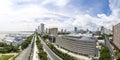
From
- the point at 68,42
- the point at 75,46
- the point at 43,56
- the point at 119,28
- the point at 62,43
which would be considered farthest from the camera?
the point at 62,43

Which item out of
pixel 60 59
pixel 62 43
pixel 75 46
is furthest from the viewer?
pixel 62 43

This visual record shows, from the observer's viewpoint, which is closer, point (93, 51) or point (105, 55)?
point (105, 55)

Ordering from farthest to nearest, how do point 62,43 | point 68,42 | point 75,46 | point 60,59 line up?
point 62,43, point 68,42, point 75,46, point 60,59

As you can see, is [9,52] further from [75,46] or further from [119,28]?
[119,28]

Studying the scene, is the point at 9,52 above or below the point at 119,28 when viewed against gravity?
below

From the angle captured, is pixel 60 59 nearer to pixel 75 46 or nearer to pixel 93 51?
pixel 93 51

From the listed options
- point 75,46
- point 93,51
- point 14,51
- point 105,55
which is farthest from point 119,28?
point 14,51

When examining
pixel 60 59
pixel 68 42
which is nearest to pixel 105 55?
pixel 60 59

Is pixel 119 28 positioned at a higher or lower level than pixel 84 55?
higher

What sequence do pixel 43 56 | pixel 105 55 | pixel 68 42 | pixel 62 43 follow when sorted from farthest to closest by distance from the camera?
1. pixel 62 43
2. pixel 68 42
3. pixel 43 56
4. pixel 105 55
